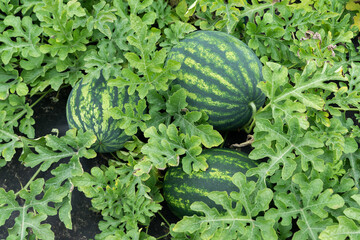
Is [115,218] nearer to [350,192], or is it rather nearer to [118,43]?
[118,43]

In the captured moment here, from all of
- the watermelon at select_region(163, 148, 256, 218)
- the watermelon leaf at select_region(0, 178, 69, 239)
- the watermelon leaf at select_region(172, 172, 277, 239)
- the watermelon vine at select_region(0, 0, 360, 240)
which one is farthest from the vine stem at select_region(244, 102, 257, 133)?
the watermelon leaf at select_region(0, 178, 69, 239)

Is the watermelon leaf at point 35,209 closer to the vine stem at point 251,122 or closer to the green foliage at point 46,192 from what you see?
the green foliage at point 46,192

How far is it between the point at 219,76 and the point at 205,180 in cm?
62

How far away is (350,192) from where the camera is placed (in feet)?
7.27

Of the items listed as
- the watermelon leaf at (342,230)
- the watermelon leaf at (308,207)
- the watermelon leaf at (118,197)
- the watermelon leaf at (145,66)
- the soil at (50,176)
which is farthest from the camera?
the soil at (50,176)

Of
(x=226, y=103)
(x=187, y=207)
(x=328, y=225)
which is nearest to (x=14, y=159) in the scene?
(x=187, y=207)

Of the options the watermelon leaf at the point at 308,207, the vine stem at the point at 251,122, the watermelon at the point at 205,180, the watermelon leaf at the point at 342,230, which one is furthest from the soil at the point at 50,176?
the watermelon leaf at the point at 342,230

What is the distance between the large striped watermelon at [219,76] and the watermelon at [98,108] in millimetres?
392

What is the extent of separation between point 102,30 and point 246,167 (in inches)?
49.2

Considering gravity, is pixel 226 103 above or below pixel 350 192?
above

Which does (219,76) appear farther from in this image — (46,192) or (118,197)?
(46,192)

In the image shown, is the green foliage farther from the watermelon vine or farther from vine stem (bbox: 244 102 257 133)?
vine stem (bbox: 244 102 257 133)

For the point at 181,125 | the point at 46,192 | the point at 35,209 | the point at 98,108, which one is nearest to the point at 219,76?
the point at 181,125

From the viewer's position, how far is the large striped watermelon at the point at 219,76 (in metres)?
2.28
